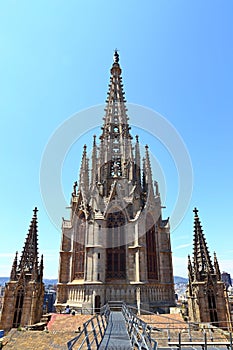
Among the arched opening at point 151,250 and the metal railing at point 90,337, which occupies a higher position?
the arched opening at point 151,250

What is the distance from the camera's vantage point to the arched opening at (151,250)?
91.5ft

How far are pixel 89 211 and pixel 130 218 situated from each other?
4.90 metres

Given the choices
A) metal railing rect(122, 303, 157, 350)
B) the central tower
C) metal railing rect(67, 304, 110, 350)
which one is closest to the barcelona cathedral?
the central tower

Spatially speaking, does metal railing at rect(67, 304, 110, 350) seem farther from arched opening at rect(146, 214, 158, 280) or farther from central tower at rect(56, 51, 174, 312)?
arched opening at rect(146, 214, 158, 280)

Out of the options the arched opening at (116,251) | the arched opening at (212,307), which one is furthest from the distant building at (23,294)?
the arched opening at (212,307)

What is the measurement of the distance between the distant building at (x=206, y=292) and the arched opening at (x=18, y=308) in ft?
56.0

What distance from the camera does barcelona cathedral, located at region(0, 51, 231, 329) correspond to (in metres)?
24.2

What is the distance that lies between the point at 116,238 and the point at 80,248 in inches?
184

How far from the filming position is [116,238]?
27.6m

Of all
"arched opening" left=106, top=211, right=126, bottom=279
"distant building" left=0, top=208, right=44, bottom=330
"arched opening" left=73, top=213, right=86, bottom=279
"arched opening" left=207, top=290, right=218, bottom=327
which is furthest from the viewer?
"arched opening" left=73, top=213, right=86, bottom=279

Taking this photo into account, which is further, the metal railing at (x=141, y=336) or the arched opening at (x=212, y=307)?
the arched opening at (x=212, y=307)

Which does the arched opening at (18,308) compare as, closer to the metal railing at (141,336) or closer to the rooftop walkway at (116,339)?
the rooftop walkway at (116,339)

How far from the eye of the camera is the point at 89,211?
28.6 m

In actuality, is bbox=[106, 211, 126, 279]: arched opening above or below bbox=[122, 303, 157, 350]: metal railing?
above
